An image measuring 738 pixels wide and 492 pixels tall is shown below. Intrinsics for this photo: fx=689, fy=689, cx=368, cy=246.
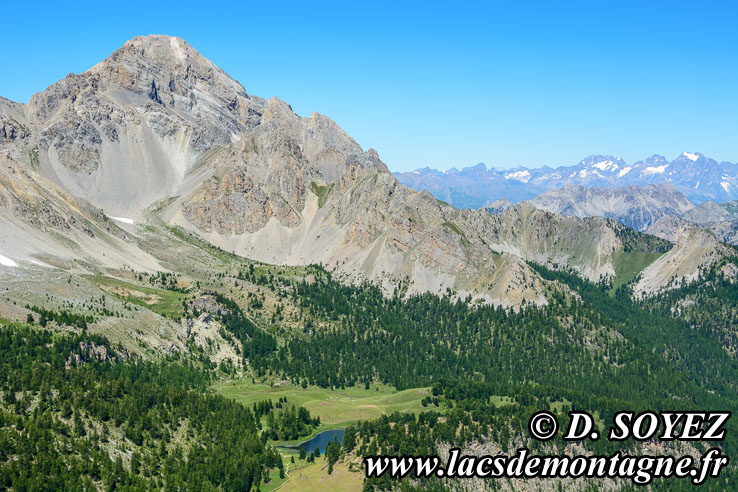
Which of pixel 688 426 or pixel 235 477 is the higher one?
pixel 688 426

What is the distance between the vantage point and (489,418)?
180 meters

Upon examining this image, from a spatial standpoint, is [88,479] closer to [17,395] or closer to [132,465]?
[132,465]

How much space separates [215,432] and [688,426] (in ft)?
401

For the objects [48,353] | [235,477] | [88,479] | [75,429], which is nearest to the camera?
[88,479]

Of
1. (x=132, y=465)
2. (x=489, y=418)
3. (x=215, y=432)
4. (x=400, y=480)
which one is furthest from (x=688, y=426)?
(x=215, y=432)

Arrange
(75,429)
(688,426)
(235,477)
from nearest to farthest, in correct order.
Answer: (688,426) < (75,429) < (235,477)

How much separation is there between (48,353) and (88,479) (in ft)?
237

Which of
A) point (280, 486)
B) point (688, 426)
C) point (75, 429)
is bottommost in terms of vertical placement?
point (280, 486)

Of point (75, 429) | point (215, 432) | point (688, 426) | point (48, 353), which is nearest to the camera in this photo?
point (688, 426)

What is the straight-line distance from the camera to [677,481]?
7229 inches

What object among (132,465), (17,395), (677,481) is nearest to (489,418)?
(677,481)

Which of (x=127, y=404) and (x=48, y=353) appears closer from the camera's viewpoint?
(x=127, y=404)

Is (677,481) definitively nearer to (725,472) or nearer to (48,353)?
(725,472)

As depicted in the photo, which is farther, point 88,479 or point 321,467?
point 321,467
